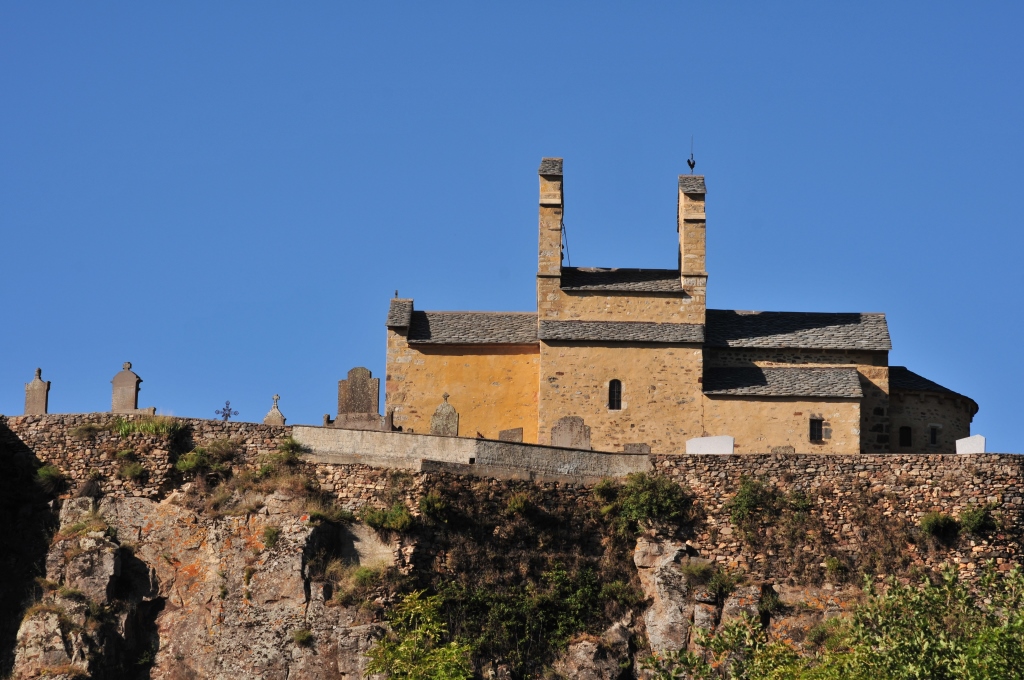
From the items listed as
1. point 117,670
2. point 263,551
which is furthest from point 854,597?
point 117,670

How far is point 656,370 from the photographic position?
5122cm

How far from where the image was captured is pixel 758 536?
45.1 metres

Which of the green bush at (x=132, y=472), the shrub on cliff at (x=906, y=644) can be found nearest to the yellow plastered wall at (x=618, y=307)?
the green bush at (x=132, y=472)

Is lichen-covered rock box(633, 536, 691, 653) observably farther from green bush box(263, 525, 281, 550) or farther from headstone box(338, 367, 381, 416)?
green bush box(263, 525, 281, 550)

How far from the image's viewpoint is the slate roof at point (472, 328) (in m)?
52.2

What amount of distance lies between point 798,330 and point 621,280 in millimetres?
5415

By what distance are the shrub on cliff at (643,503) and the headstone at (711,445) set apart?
1954mm

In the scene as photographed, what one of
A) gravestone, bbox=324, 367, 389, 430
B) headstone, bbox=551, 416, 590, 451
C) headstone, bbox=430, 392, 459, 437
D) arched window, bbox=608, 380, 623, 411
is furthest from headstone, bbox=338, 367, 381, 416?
arched window, bbox=608, 380, 623, 411

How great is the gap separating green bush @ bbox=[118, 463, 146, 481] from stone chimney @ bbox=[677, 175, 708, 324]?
16267 millimetres

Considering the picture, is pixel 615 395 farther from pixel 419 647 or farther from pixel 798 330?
pixel 419 647

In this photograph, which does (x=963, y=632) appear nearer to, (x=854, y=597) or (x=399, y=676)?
(x=854, y=597)

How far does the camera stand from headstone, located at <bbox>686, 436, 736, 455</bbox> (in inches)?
1866

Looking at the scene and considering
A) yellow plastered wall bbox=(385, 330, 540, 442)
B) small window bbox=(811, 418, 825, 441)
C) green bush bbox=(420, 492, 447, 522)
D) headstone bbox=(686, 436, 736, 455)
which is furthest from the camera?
yellow plastered wall bbox=(385, 330, 540, 442)

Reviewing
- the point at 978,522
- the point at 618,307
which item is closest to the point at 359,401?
the point at 618,307
